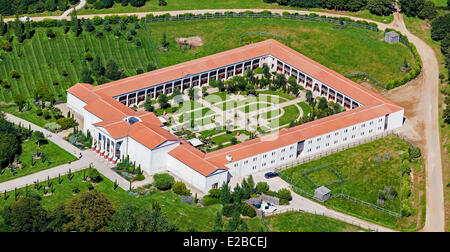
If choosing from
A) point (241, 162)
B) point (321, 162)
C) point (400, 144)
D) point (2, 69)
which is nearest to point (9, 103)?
point (2, 69)

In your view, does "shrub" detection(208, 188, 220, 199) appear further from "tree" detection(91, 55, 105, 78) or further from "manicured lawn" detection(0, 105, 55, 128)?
"tree" detection(91, 55, 105, 78)

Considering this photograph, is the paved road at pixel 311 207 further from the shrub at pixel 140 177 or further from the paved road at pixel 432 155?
the shrub at pixel 140 177

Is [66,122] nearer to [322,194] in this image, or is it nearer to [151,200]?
[151,200]

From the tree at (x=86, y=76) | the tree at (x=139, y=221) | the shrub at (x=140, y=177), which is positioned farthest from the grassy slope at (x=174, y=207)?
the tree at (x=86, y=76)

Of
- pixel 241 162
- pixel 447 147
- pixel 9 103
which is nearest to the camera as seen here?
pixel 241 162

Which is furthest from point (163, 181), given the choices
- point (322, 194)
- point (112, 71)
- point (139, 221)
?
point (112, 71)

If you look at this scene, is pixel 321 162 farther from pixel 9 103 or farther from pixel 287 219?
pixel 9 103

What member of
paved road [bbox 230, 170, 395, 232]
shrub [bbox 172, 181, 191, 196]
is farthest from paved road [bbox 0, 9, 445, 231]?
shrub [bbox 172, 181, 191, 196]
